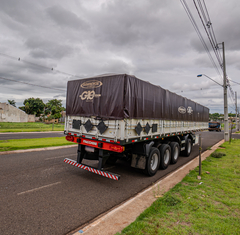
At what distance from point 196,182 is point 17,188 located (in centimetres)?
577

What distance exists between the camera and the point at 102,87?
5805mm

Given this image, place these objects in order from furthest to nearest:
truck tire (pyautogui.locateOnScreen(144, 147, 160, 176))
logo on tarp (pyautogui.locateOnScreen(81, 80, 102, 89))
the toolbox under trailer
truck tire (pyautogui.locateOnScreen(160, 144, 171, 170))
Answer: truck tire (pyautogui.locateOnScreen(160, 144, 171, 170)) < truck tire (pyautogui.locateOnScreen(144, 147, 160, 176)) < logo on tarp (pyautogui.locateOnScreen(81, 80, 102, 89)) < the toolbox under trailer

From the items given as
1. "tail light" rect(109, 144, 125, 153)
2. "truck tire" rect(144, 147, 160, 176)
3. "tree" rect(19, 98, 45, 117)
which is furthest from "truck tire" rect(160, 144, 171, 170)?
"tree" rect(19, 98, 45, 117)

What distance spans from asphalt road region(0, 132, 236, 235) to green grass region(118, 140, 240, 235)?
1122 mm

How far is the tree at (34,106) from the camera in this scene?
58500 mm

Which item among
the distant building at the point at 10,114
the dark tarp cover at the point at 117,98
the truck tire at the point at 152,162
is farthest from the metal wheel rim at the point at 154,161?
the distant building at the point at 10,114

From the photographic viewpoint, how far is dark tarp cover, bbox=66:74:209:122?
5324 millimetres

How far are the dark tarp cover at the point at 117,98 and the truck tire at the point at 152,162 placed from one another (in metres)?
1.40

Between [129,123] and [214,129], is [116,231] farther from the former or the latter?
[214,129]

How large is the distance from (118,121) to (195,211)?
3053 millimetres

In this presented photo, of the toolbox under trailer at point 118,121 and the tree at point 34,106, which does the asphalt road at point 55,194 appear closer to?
the toolbox under trailer at point 118,121

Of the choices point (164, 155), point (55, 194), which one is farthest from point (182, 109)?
point (55, 194)

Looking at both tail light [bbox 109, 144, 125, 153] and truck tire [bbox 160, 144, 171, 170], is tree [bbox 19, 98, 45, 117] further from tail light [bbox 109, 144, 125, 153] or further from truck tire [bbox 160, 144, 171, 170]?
tail light [bbox 109, 144, 125, 153]

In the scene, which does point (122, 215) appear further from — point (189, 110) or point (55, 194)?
point (189, 110)
